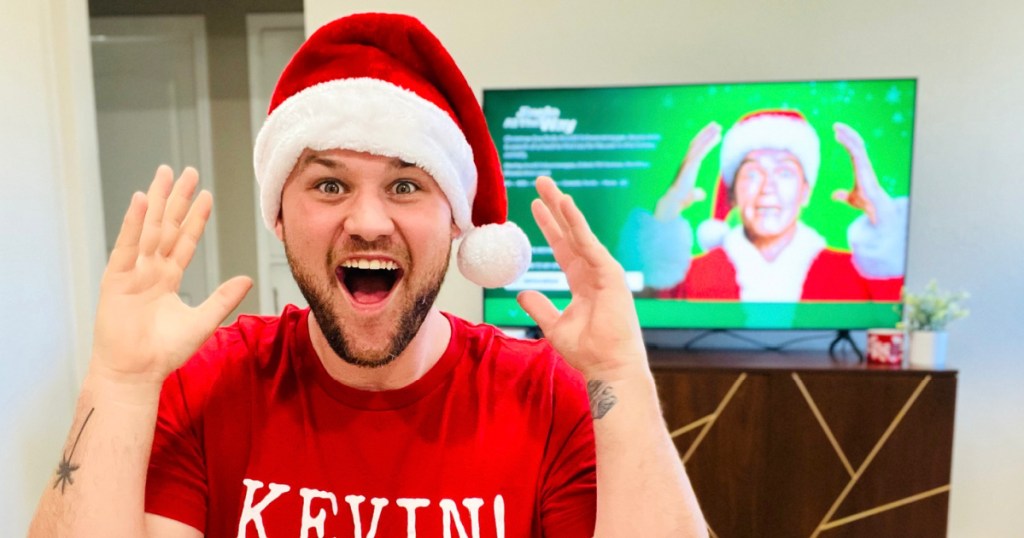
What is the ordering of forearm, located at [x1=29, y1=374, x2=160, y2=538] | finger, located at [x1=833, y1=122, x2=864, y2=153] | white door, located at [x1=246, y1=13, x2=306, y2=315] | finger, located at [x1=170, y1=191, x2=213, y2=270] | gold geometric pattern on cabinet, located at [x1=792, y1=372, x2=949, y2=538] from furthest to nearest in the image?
white door, located at [x1=246, y1=13, x2=306, y2=315] → finger, located at [x1=833, y1=122, x2=864, y2=153] → gold geometric pattern on cabinet, located at [x1=792, y1=372, x2=949, y2=538] → finger, located at [x1=170, y1=191, x2=213, y2=270] → forearm, located at [x1=29, y1=374, x2=160, y2=538]

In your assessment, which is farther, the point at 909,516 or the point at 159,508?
the point at 909,516

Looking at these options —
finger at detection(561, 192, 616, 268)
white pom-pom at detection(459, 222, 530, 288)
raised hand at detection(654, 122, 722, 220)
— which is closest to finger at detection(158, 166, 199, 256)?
white pom-pom at detection(459, 222, 530, 288)

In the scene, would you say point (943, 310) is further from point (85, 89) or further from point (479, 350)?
point (85, 89)

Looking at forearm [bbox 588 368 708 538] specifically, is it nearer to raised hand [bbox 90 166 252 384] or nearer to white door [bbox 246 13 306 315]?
raised hand [bbox 90 166 252 384]

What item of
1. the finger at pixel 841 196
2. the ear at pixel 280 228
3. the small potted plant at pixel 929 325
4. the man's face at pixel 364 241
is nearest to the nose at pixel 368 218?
the man's face at pixel 364 241

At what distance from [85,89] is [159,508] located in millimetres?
2052

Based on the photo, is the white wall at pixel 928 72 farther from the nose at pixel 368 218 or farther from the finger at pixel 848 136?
the nose at pixel 368 218

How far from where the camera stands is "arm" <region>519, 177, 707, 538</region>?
785 mm

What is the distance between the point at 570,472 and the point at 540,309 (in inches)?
10.0

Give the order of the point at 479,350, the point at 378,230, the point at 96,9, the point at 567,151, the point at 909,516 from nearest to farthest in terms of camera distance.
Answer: the point at 378,230 < the point at 479,350 < the point at 909,516 < the point at 567,151 < the point at 96,9

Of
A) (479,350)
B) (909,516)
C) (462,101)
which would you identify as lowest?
(909,516)

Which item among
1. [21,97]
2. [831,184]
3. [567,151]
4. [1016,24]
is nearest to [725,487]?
[831,184]

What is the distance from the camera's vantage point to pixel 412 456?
2.89ft

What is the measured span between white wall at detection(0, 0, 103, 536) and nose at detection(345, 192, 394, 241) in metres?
1.78
